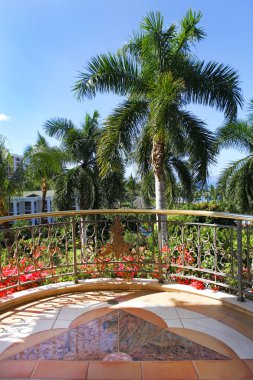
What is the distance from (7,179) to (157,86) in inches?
334

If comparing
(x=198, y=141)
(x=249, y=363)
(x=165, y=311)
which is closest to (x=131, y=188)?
(x=198, y=141)

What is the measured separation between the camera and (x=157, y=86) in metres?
7.77

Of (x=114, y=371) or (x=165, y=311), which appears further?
(x=165, y=311)

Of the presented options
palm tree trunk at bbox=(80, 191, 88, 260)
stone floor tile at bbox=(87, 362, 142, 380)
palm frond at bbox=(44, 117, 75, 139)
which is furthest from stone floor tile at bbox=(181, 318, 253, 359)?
palm frond at bbox=(44, 117, 75, 139)

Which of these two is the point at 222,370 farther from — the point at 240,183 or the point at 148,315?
the point at 240,183

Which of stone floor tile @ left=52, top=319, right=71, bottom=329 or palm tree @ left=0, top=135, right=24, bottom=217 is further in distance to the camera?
palm tree @ left=0, top=135, right=24, bottom=217

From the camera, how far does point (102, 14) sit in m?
7.20

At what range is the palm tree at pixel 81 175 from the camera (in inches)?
609

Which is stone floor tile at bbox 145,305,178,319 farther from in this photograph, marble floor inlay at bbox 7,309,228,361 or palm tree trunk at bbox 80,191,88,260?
palm tree trunk at bbox 80,191,88,260

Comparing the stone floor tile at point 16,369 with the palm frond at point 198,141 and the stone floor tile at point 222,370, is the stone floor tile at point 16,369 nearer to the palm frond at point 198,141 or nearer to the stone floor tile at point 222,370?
the stone floor tile at point 222,370

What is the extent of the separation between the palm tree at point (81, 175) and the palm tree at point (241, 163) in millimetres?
5632

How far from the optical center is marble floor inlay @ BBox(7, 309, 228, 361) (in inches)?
83.8

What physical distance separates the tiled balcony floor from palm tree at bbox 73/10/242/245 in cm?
532

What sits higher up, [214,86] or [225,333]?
[214,86]
